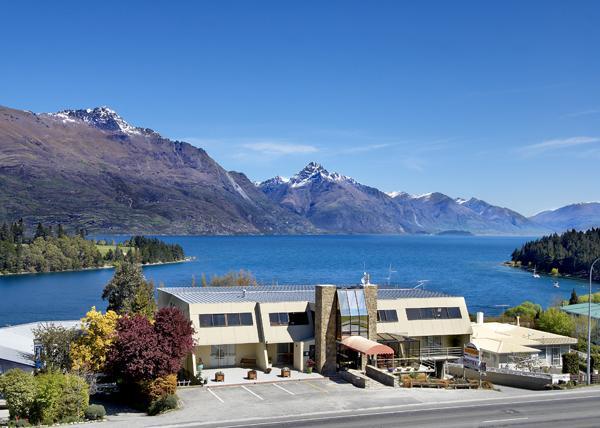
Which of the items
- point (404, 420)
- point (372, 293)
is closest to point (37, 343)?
point (372, 293)

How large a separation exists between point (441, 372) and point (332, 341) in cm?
909

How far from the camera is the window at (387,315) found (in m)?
53.3

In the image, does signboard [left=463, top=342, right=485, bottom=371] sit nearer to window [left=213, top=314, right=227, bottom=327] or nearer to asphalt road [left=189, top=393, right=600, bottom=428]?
asphalt road [left=189, top=393, right=600, bottom=428]

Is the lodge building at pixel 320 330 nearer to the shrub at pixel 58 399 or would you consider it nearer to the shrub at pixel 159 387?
the shrub at pixel 159 387

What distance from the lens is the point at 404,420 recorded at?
35281 millimetres

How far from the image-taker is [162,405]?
38.7 meters

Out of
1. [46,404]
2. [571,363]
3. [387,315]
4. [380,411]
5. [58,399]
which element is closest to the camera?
[46,404]

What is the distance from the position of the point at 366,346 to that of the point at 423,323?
29.8 ft

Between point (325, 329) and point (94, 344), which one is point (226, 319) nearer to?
point (325, 329)

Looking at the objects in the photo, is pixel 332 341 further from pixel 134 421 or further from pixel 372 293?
pixel 134 421

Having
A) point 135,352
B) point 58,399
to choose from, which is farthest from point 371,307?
point 58,399

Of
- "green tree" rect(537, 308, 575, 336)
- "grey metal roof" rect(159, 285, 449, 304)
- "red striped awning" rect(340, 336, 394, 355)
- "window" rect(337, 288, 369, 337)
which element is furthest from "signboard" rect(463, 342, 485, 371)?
"green tree" rect(537, 308, 575, 336)

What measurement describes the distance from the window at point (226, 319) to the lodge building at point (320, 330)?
0.27 ft

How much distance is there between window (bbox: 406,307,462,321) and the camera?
178 feet
